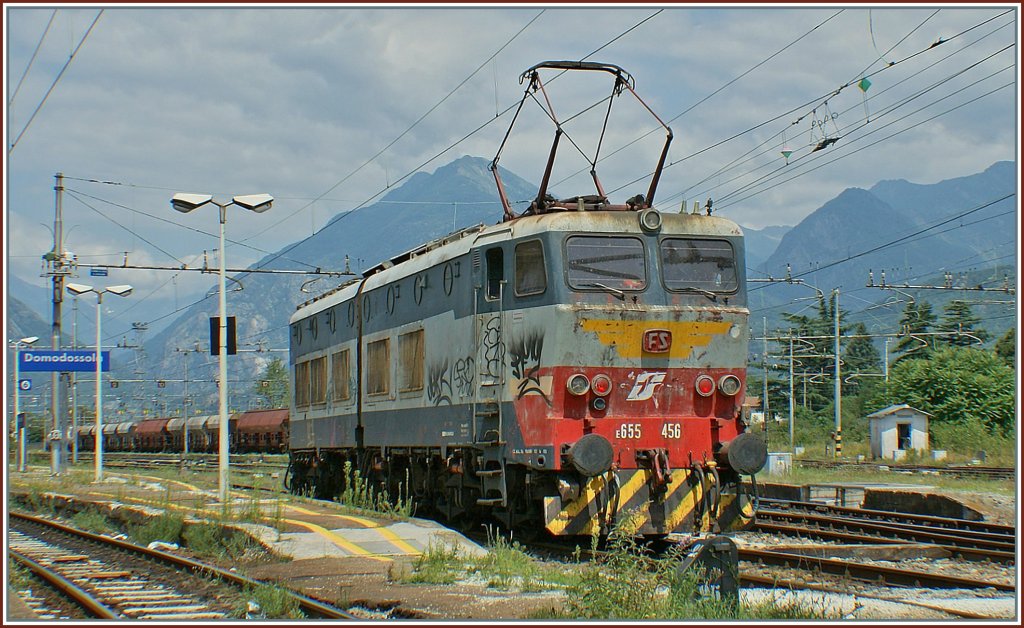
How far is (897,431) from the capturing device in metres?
42.7

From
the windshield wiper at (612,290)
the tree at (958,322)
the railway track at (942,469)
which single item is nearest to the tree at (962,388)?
the railway track at (942,469)

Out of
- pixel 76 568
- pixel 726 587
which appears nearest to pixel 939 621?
pixel 726 587

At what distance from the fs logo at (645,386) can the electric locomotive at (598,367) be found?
0.02 m

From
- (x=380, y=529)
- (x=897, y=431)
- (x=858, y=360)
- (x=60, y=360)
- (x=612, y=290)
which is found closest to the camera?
(x=612, y=290)

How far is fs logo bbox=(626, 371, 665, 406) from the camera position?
41.5 feet

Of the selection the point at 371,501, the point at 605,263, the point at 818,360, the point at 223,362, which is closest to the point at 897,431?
the point at 223,362

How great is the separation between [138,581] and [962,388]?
41187mm

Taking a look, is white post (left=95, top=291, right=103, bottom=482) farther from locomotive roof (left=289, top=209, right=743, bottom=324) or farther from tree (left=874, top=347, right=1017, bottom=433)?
tree (left=874, top=347, right=1017, bottom=433)

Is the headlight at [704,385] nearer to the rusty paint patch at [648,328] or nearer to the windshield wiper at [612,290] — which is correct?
the rusty paint patch at [648,328]

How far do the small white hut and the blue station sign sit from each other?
28565mm

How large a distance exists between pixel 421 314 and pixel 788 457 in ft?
62.3

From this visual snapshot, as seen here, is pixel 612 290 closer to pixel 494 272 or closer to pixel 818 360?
pixel 494 272

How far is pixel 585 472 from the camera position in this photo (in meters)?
11.9

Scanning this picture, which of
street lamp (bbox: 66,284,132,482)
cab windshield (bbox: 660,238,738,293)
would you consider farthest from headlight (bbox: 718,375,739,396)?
street lamp (bbox: 66,284,132,482)
